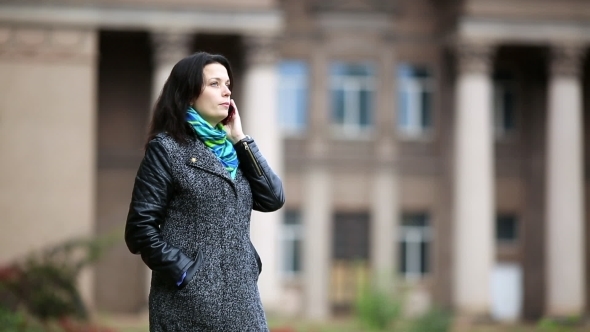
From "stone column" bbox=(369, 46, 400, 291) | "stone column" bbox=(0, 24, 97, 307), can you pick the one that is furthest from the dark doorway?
"stone column" bbox=(369, 46, 400, 291)

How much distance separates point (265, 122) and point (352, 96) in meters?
4.10

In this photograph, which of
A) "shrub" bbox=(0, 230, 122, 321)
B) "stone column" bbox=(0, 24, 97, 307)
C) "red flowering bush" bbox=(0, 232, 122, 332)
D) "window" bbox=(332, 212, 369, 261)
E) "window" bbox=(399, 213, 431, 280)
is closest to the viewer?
"red flowering bush" bbox=(0, 232, 122, 332)

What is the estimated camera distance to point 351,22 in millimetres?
34812

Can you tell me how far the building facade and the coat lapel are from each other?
84.3 ft

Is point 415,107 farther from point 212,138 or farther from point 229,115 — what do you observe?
point 212,138

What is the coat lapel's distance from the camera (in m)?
5.37

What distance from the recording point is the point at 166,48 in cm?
3181

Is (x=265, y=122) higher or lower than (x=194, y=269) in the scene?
higher

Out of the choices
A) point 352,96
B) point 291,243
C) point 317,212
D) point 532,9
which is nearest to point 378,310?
point 317,212

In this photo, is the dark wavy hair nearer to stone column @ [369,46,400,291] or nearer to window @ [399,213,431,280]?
stone column @ [369,46,400,291]

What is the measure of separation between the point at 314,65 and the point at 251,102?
120 inches

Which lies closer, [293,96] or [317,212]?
[317,212]

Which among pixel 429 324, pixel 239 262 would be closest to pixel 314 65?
pixel 429 324

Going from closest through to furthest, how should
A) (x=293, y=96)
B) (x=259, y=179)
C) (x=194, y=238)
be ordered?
(x=194, y=238) → (x=259, y=179) → (x=293, y=96)
